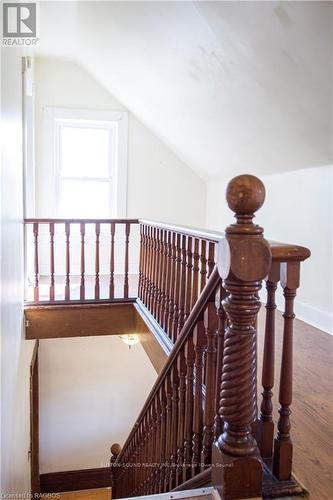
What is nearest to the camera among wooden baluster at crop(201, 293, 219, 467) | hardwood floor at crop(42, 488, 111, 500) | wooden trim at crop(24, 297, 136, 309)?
wooden baluster at crop(201, 293, 219, 467)

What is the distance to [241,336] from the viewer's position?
1.09 m

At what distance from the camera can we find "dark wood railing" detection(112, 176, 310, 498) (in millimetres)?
1045

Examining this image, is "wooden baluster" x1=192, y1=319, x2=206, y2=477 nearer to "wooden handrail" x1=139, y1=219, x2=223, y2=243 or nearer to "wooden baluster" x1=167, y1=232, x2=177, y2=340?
"wooden handrail" x1=139, y1=219, x2=223, y2=243

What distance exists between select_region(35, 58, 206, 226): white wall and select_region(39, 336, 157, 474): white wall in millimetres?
1901

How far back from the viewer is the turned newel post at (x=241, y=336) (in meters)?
1.03

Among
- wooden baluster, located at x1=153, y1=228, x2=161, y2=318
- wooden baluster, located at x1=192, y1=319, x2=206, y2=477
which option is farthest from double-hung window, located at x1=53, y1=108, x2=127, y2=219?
wooden baluster, located at x1=192, y1=319, x2=206, y2=477

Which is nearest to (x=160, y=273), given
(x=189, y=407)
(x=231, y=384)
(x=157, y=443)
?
(x=157, y=443)

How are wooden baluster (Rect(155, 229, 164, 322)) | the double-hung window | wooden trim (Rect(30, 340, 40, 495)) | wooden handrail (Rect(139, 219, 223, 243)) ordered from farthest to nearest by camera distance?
the double-hung window, wooden trim (Rect(30, 340, 40, 495)), wooden baluster (Rect(155, 229, 164, 322)), wooden handrail (Rect(139, 219, 223, 243))

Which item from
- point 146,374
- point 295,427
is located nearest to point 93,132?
point 146,374

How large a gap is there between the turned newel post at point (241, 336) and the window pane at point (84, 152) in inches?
197

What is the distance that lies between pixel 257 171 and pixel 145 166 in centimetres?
203

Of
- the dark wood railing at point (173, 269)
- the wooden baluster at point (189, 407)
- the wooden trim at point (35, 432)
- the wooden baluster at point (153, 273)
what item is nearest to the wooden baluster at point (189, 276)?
the dark wood railing at point (173, 269)

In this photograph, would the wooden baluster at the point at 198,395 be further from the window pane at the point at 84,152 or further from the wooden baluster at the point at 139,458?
the window pane at the point at 84,152

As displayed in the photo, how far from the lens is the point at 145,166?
5.98m
